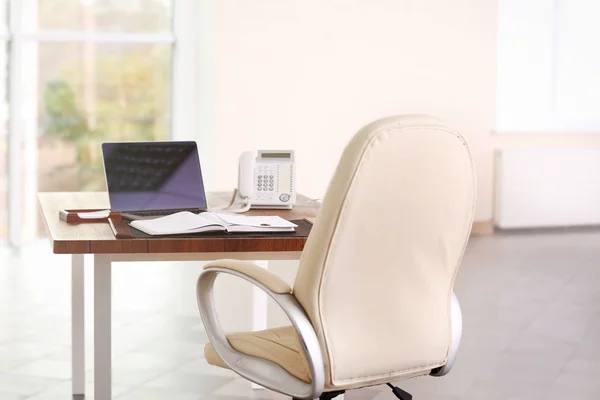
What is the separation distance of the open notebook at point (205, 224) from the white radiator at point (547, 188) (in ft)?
16.1

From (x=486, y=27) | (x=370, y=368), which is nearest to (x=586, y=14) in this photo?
(x=486, y=27)

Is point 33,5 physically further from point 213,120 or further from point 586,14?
point 586,14

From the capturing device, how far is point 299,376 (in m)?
2.30

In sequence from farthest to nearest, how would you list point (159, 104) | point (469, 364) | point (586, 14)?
point (586, 14) < point (159, 104) < point (469, 364)

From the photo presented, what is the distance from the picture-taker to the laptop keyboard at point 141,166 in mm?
3160

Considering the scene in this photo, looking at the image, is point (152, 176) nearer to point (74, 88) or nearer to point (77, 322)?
point (77, 322)

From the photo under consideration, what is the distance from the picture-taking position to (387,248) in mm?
2229

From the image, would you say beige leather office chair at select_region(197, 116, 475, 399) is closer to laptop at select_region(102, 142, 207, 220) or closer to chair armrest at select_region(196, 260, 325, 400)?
chair armrest at select_region(196, 260, 325, 400)

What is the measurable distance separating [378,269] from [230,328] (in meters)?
2.41

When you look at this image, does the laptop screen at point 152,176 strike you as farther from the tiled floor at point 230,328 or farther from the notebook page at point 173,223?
the tiled floor at point 230,328

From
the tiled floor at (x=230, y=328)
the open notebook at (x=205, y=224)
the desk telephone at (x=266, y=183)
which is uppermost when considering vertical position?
the desk telephone at (x=266, y=183)

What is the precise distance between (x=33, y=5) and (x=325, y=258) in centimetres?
508

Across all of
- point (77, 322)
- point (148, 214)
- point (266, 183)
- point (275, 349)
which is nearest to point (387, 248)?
point (275, 349)

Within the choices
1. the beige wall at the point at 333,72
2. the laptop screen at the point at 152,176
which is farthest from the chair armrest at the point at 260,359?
the beige wall at the point at 333,72
